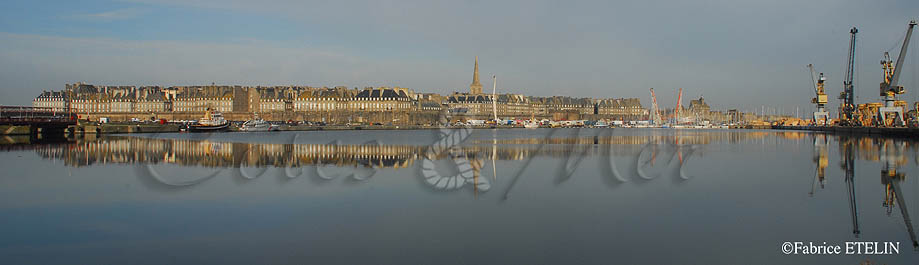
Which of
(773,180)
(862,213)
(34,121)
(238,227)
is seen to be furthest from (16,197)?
(34,121)

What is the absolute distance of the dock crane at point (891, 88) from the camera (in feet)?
195

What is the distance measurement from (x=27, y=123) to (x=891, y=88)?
7086cm

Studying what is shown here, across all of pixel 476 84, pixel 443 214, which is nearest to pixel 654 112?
pixel 476 84

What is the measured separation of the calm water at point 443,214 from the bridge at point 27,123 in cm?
2909

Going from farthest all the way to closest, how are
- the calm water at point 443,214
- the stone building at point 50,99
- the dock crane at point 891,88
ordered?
the stone building at point 50,99, the dock crane at point 891,88, the calm water at point 443,214

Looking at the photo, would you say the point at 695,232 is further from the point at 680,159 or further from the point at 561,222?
the point at 680,159

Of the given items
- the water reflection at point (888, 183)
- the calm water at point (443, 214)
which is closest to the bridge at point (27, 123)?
the calm water at point (443, 214)

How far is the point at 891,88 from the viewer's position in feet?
195

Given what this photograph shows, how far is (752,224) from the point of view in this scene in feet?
32.8

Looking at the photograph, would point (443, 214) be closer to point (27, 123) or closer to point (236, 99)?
point (27, 123)

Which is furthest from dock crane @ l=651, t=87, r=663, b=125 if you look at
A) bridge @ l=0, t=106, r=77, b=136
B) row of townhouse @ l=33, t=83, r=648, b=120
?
bridge @ l=0, t=106, r=77, b=136

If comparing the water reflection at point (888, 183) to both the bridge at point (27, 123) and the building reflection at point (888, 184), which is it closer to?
the building reflection at point (888, 184)

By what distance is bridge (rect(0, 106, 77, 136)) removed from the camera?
43656 millimetres

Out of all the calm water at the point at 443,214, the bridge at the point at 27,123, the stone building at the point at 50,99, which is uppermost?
the stone building at the point at 50,99
